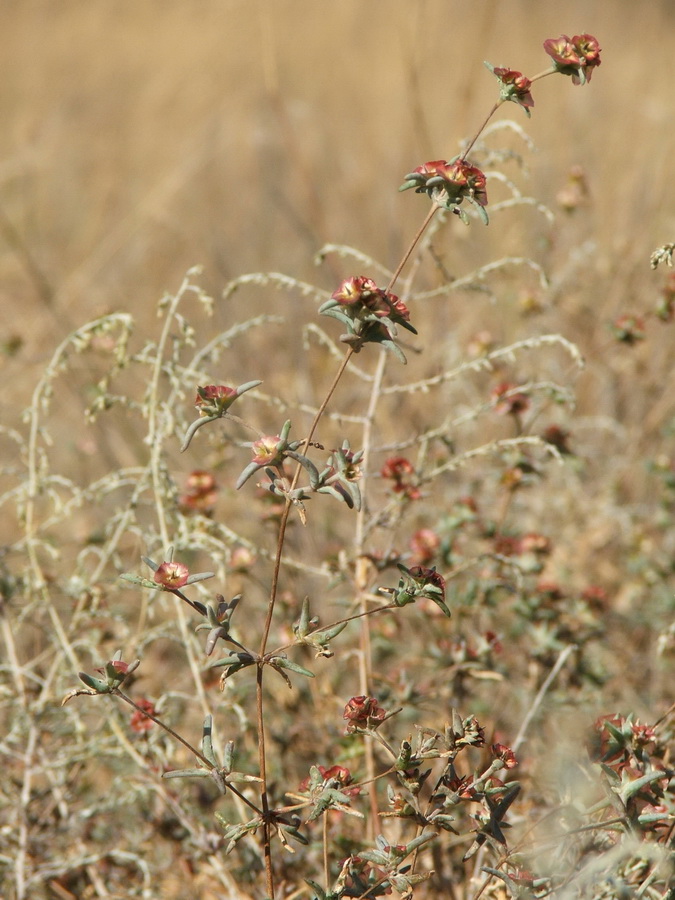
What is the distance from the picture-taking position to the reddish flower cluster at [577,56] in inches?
49.0

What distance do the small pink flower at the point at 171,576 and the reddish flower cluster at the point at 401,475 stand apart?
0.69 metres

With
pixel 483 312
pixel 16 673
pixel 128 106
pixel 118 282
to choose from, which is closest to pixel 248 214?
pixel 118 282

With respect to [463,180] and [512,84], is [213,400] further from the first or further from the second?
[512,84]

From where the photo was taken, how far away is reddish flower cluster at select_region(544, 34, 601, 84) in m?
1.24

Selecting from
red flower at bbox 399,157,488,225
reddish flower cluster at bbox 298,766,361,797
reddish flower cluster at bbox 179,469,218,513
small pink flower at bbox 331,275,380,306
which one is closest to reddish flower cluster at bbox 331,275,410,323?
small pink flower at bbox 331,275,380,306

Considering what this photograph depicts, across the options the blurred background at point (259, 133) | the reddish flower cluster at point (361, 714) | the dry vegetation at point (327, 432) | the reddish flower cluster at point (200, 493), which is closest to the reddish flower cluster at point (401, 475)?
the dry vegetation at point (327, 432)

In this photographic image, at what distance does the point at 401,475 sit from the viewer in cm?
186

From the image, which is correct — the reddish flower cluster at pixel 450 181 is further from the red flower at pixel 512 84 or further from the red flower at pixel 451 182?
the red flower at pixel 512 84

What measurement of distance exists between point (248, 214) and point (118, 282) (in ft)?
4.38

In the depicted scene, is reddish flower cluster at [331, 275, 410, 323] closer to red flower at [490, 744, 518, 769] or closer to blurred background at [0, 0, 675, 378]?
red flower at [490, 744, 518, 769]

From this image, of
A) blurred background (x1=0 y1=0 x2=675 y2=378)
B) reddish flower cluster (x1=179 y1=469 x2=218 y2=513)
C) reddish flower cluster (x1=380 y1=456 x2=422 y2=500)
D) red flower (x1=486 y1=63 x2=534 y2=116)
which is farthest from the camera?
blurred background (x1=0 y1=0 x2=675 y2=378)

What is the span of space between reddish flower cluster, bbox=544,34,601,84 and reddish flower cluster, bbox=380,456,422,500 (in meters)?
0.81

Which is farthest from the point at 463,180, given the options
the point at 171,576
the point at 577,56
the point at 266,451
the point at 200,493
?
the point at 200,493

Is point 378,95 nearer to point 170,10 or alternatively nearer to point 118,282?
point 170,10
